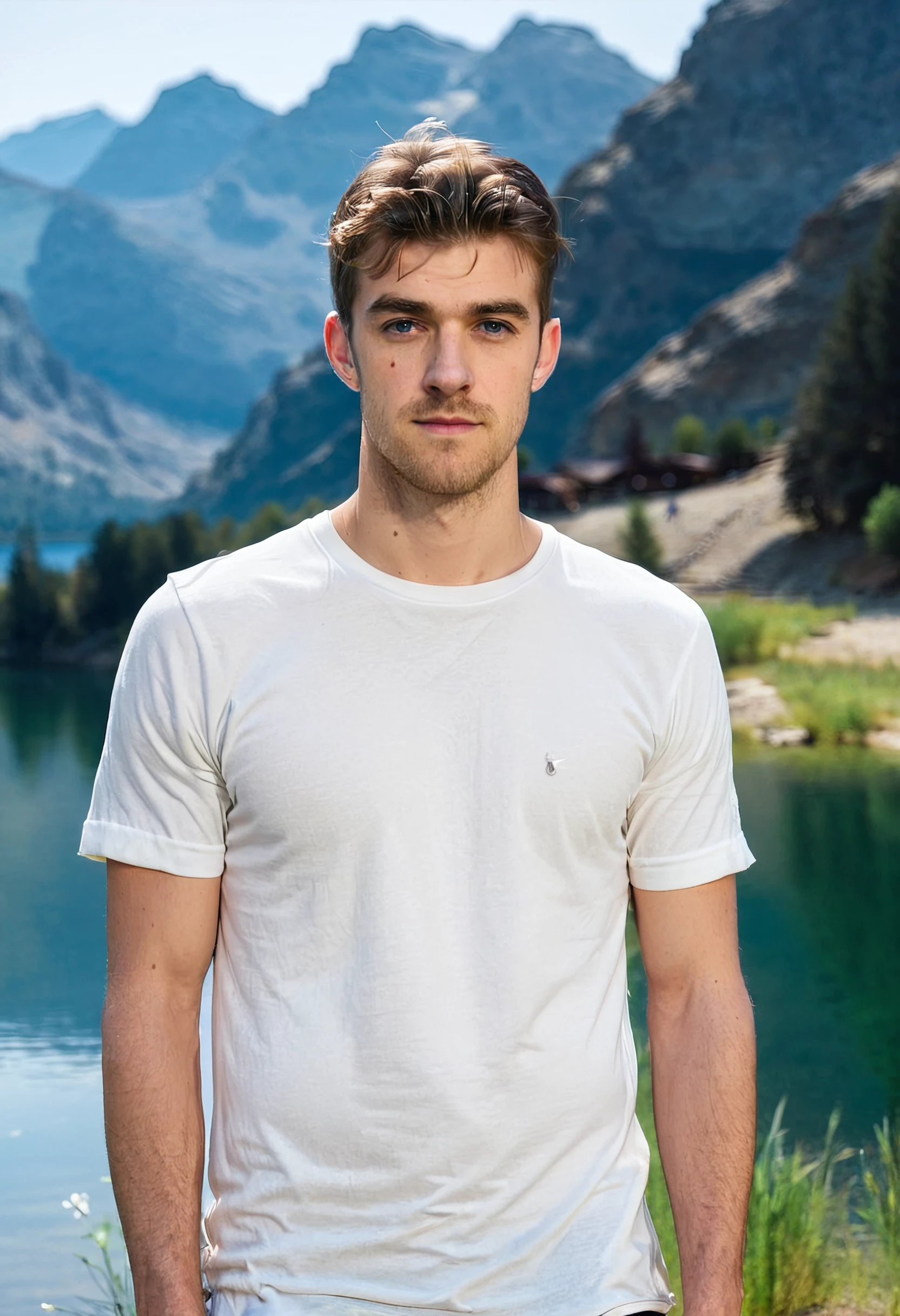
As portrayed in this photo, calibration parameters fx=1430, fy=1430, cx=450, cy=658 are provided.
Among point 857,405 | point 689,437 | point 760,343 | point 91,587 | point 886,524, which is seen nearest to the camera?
point 886,524

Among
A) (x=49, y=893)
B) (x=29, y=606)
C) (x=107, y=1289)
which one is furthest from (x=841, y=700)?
(x=29, y=606)

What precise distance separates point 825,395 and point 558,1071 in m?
42.9

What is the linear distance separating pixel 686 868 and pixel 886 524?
36040mm

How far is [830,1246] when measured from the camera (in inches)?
242

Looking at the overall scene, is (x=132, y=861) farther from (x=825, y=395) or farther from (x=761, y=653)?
(x=825, y=395)

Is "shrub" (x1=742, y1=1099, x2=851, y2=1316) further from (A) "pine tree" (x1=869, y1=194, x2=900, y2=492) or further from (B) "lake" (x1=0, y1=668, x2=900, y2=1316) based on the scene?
(A) "pine tree" (x1=869, y1=194, x2=900, y2=492)

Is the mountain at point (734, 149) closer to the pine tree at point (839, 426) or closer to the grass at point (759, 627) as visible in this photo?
the pine tree at point (839, 426)

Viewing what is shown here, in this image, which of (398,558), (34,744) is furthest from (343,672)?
(34,744)

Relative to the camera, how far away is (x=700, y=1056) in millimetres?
2504

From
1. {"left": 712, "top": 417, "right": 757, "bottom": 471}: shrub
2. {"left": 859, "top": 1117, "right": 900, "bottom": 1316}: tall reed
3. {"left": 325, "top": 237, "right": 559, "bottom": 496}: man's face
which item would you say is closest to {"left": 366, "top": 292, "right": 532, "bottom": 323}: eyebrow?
{"left": 325, "top": 237, "right": 559, "bottom": 496}: man's face

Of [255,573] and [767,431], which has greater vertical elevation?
[767,431]

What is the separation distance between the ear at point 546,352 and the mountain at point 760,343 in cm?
8386

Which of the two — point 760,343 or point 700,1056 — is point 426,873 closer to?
point 700,1056

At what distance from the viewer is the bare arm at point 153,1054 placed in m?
2.28
